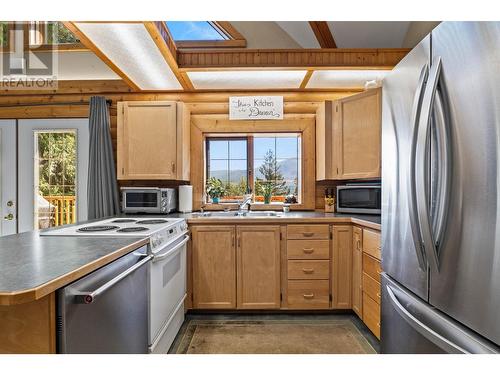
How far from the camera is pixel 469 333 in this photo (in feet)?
2.78

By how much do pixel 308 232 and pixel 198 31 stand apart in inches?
97.0

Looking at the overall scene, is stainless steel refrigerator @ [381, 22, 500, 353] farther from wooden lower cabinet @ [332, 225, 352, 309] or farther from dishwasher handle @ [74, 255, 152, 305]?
wooden lower cabinet @ [332, 225, 352, 309]

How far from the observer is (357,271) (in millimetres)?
2455

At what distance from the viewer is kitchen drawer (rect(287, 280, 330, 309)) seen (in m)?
2.58

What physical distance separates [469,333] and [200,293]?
2116mm

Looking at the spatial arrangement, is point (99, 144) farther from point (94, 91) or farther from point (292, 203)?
point (292, 203)

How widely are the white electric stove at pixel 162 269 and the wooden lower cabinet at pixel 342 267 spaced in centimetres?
132

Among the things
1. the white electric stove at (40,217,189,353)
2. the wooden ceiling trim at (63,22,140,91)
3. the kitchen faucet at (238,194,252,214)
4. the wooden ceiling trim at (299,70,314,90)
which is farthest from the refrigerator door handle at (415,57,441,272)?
the kitchen faucet at (238,194,252,214)

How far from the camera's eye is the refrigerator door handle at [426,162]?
947mm

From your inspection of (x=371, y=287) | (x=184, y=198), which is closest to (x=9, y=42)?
(x=184, y=198)

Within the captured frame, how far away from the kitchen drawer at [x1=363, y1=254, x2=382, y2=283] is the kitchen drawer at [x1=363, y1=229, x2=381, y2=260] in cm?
4

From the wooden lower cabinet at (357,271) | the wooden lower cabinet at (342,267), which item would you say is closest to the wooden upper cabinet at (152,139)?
the wooden lower cabinet at (342,267)

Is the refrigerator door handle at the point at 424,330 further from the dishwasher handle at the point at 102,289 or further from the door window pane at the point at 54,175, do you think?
the door window pane at the point at 54,175
